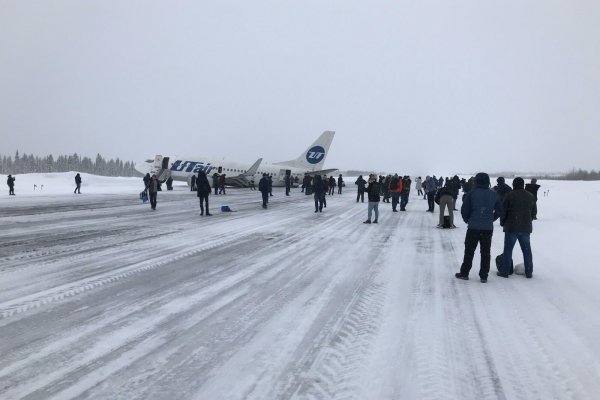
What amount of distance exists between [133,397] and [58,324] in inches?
75.5

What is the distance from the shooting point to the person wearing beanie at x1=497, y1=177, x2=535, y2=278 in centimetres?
693

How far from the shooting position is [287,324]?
4348 mm

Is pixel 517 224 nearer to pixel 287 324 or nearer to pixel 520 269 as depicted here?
pixel 520 269

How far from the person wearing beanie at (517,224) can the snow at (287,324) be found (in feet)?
1.08

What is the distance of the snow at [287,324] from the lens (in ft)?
10.2

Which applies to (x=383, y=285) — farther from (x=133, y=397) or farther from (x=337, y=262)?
(x=133, y=397)

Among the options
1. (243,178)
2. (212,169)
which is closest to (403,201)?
(243,178)

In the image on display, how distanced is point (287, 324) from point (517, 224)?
16.2ft

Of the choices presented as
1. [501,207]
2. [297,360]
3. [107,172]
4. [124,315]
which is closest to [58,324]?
[124,315]

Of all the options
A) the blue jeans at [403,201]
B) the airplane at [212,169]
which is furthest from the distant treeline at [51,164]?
the blue jeans at [403,201]

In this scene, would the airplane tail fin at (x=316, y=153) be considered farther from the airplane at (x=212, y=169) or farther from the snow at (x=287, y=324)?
the snow at (x=287, y=324)

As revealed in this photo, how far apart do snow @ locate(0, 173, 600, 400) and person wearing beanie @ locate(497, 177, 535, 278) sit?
329mm

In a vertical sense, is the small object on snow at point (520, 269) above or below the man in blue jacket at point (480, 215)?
below

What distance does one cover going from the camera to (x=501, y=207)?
6.93 metres
